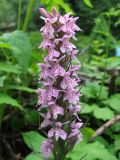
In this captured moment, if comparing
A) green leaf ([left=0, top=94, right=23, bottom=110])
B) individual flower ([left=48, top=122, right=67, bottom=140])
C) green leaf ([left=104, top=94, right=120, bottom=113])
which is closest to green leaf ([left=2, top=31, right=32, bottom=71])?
green leaf ([left=0, top=94, right=23, bottom=110])

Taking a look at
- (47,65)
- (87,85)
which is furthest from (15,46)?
(47,65)

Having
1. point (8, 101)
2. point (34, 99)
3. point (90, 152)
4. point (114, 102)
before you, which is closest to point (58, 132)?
point (90, 152)

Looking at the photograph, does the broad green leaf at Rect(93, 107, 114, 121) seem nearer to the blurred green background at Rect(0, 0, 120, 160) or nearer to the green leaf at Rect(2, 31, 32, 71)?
the blurred green background at Rect(0, 0, 120, 160)

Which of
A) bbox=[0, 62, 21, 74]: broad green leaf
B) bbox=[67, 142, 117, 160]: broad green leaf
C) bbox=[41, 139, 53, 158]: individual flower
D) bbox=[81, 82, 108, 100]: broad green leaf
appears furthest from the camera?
bbox=[81, 82, 108, 100]: broad green leaf

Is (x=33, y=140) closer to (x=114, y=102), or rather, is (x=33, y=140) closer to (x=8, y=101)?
(x=8, y=101)

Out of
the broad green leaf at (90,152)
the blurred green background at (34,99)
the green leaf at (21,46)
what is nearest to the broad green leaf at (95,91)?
the blurred green background at (34,99)

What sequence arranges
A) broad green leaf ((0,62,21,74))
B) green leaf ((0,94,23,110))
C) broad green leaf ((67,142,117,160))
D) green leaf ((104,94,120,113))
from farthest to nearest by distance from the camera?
green leaf ((104,94,120,113))
broad green leaf ((0,62,21,74))
green leaf ((0,94,23,110))
broad green leaf ((67,142,117,160))

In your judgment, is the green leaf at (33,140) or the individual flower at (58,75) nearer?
the individual flower at (58,75)

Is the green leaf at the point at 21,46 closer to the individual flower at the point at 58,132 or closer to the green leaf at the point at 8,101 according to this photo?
the green leaf at the point at 8,101
